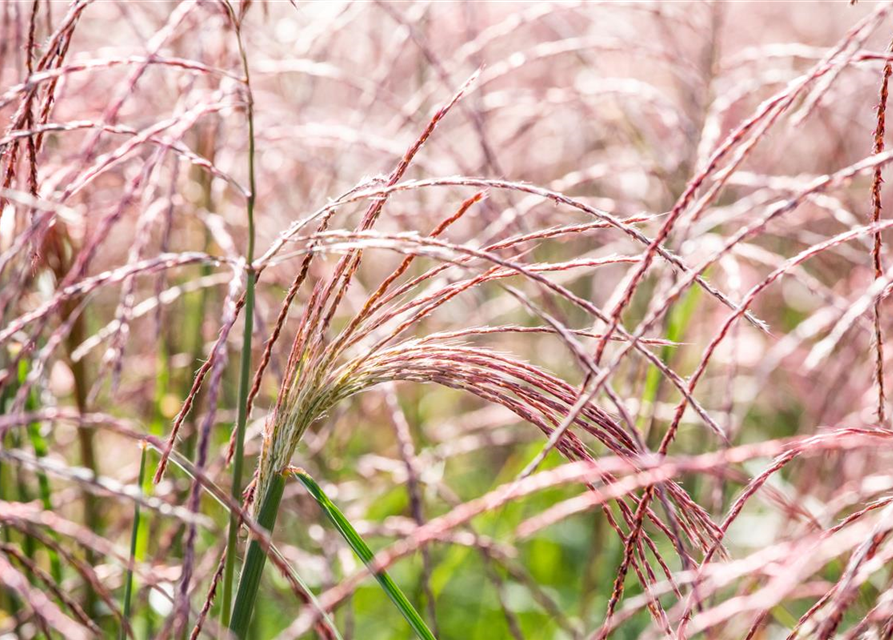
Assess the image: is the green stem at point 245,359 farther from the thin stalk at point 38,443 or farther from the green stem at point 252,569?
the thin stalk at point 38,443

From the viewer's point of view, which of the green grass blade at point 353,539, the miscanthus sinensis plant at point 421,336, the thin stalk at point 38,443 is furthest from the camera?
the thin stalk at point 38,443

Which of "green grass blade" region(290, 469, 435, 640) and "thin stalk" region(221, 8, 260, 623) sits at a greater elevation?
"thin stalk" region(221, 8, 260, 623)

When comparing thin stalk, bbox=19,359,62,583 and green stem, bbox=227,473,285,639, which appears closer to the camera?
green stem, bbox=227,473,285,639

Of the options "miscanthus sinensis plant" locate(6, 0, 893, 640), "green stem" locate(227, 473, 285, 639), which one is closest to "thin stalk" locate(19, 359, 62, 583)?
"miscanthus sinensis plant" locate(6, 0, 893, 640)

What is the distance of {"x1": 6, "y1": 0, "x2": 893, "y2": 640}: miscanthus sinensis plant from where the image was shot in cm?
72

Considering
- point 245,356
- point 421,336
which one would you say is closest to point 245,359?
point 245,356

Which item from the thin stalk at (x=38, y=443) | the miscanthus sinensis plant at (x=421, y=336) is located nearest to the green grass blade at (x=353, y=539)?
the miscanthus sinensis plant at (x=421, y=336)

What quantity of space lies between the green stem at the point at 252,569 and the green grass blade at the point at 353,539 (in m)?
0.02

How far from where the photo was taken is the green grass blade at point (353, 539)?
2.69 feet

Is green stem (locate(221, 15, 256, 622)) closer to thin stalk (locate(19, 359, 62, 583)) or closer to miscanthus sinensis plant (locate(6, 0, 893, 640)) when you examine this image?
miscanthus sinensis plant (locate(6, 0, 893, 640))

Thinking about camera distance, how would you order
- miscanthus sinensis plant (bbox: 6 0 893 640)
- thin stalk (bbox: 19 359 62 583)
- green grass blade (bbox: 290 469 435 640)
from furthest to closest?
thin stalk (bbox: 19 359 62 583) → green grass blade (bbox: 290 469 435 640) → miscanthus sinensis plant (bbox: 6 0 893 640)

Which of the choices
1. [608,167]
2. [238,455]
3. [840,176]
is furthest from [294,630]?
[608,167]

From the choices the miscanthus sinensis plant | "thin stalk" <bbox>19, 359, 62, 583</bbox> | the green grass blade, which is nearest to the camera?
the miscanthus sinensis plant

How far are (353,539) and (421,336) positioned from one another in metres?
1.04
